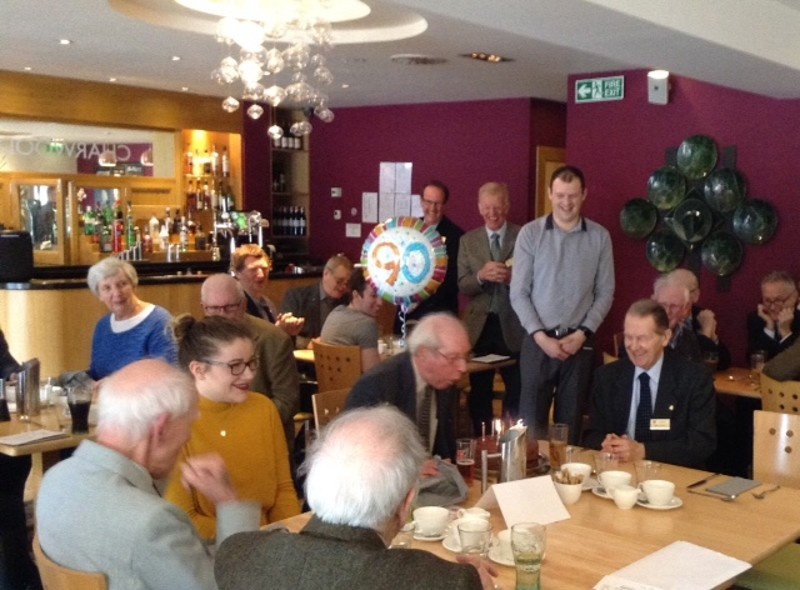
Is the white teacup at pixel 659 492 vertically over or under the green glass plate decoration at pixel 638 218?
under

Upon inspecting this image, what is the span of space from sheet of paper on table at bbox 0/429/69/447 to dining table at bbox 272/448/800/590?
1355mm

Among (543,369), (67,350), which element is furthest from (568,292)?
(67,350)

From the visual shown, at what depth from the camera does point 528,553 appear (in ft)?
7.13

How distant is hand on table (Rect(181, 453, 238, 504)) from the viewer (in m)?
2.43

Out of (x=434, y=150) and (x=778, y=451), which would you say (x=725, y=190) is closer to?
(x=778, y=451)

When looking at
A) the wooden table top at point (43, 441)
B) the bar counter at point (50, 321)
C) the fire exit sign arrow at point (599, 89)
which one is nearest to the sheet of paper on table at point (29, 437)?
the wooden table top at point (43, 441)

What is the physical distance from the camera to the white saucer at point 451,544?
243 centimetres

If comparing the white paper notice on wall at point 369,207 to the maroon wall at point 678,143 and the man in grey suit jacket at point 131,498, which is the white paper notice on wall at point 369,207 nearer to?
the maroon wall at point 678,143

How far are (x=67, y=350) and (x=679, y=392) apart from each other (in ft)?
18.7

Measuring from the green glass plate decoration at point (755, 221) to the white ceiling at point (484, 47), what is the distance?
0.79m

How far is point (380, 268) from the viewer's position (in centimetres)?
548

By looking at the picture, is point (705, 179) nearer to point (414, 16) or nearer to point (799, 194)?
point (799, 194)

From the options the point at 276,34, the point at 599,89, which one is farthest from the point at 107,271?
the point at 599,89

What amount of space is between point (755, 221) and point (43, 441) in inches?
192
